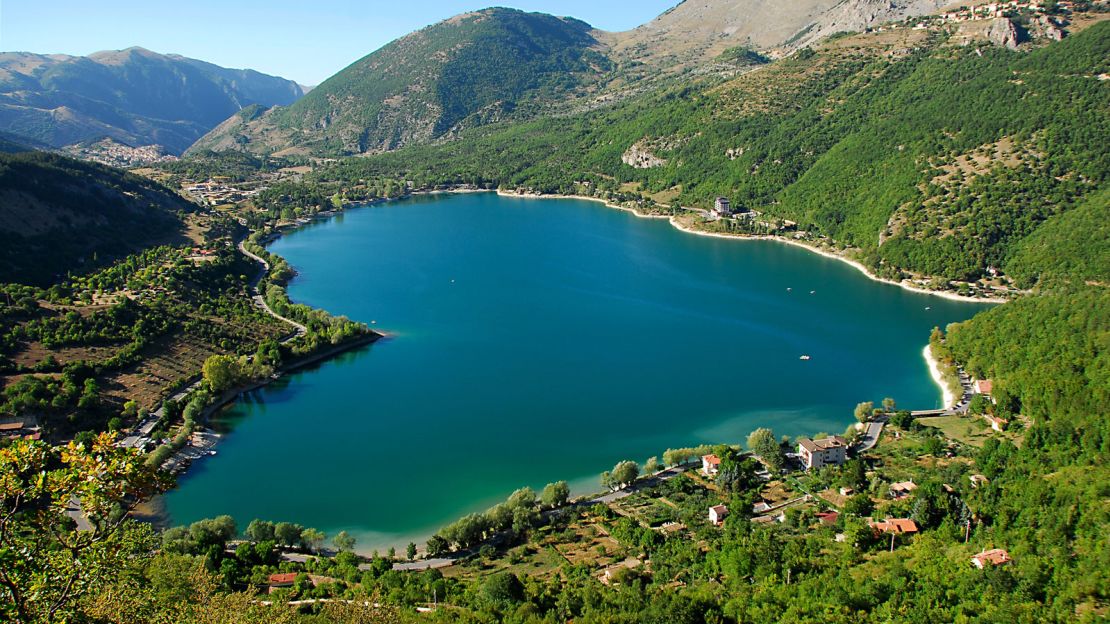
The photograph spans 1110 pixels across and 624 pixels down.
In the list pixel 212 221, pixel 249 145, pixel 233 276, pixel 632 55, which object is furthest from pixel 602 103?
pixel 233 276

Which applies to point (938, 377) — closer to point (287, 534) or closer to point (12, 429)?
point (287, 534)

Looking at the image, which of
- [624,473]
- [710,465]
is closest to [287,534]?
[624,473]

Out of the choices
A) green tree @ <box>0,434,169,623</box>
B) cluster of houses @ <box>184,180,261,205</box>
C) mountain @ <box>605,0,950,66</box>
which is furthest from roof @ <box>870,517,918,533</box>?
mountain @ <box>605,0,950,66</box>

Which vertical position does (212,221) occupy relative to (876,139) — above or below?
below

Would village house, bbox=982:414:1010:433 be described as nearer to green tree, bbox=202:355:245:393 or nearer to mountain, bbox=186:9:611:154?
green tree, bbox=202:355:245:393

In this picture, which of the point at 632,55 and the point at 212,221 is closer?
the point at 212,221

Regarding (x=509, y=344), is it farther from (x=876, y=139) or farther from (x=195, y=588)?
(x=876, y=139)
